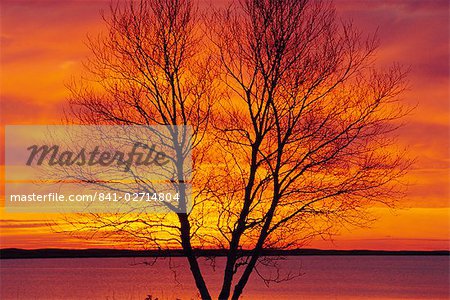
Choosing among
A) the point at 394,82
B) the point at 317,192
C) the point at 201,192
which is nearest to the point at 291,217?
the point at 317,192

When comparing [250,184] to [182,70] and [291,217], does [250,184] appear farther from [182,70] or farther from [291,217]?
[182,70]

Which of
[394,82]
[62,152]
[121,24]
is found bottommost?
[62,152]

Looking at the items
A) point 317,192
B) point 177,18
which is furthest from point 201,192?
point 177,18

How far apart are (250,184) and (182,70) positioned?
10.8 ft

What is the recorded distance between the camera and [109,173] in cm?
2067

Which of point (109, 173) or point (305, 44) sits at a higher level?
point (305, 44)

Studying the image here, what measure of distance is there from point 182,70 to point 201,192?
10.1 ft

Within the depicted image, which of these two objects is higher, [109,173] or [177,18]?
[177,18]

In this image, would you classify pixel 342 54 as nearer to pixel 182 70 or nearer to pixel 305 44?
pixel 305 44

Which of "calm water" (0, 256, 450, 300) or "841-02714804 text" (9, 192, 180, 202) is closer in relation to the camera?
"841-02714804 text" (9, 192, 180, 202)

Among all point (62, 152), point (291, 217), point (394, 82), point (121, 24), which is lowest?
point (291, 217)

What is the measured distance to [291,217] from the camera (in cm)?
2098

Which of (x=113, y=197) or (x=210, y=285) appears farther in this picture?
(x=210, y=285)

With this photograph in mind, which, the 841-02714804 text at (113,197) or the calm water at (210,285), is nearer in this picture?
the 841-02714804 text at (113,197)
